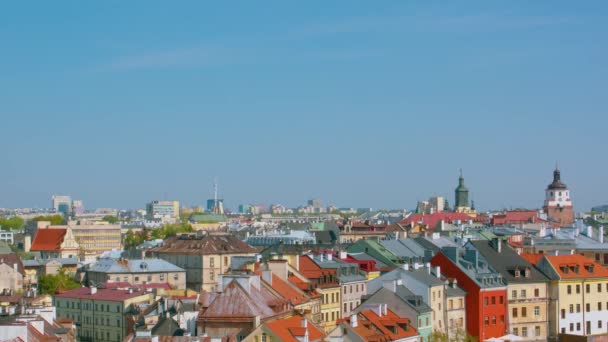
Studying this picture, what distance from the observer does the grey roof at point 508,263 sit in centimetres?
9494

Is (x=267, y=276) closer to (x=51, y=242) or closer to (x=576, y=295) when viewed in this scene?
(x=576, y=295)

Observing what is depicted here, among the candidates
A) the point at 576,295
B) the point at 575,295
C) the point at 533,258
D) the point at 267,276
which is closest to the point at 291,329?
the point at 267,276

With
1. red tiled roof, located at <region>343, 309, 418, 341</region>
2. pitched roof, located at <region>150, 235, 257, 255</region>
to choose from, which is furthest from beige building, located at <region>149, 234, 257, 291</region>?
red tiled roof, located at <region>343, 309, 418, 341</region>

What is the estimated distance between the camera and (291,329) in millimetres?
65062

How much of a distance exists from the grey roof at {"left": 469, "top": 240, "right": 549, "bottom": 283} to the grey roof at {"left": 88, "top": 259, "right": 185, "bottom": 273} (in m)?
40.4

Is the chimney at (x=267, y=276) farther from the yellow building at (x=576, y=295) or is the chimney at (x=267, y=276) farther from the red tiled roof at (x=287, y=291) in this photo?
the yellow building at (x=576, y=295)

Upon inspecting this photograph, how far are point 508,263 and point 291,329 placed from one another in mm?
36617

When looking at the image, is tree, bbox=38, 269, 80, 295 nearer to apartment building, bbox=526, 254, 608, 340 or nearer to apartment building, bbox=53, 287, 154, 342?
apartment building, bbox=53, 287, 154, 342

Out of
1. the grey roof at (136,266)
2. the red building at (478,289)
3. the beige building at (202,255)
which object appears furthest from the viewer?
the beige building at (202,255)

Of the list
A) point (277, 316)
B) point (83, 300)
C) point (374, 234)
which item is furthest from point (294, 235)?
point (277, 316)

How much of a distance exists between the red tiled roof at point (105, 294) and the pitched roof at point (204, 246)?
30.8m

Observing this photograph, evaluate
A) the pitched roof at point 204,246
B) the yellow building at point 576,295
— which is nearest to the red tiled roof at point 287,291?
the yellow building at point 576,295

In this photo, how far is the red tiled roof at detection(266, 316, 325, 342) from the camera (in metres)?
63.9

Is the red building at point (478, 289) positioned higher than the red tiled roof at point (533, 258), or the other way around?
the red tiled roof at point (533, 258)
